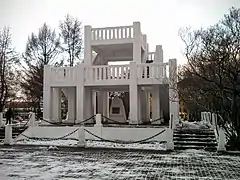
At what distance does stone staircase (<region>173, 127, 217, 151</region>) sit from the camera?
50.1ft

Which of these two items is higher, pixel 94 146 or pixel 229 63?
pixel 229 63

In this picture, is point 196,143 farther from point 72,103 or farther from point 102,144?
point 72,103

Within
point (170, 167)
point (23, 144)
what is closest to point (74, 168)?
point (170, 167)

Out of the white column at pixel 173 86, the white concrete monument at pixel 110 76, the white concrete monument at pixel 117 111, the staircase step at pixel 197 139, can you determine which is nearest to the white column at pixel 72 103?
the white concrete monument at pixel 110 76

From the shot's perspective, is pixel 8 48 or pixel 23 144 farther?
pixel 8 48

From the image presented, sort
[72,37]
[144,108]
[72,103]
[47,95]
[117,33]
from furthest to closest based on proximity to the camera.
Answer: [72,37] → [144,108] → [72,103] → [117,33] → [47,95]

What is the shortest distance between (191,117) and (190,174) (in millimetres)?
32400

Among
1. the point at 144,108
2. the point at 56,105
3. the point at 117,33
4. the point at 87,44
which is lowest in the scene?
the point at 144,108

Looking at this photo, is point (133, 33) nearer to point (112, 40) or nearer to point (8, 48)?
point (112, 40)

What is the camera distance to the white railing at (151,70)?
19984 millimetres

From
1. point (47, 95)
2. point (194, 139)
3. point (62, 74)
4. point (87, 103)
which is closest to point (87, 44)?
point (62, 74)

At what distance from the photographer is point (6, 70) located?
3106 cm

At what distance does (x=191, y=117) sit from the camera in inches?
1609

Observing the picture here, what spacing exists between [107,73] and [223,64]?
7887mm
